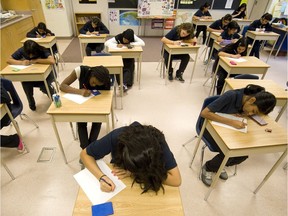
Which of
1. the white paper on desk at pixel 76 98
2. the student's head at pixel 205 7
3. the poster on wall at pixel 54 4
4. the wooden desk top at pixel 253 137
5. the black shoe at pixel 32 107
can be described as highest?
the student's head at pixel 205 7

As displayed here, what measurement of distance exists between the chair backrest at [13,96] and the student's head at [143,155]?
178cm

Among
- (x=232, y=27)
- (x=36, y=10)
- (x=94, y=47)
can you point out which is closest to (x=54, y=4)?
(x=36, y=10)

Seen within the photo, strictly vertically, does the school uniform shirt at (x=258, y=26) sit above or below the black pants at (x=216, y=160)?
above

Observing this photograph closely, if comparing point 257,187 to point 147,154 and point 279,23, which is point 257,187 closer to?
point 147,154

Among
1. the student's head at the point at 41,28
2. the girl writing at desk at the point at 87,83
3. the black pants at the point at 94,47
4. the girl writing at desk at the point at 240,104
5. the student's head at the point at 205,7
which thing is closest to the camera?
the girl writing at desk at the point at 240,104

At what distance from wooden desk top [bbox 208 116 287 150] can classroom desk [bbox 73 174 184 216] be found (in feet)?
2.16

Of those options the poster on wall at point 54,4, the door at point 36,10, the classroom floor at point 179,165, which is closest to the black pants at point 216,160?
the classroom floor at point 179,165

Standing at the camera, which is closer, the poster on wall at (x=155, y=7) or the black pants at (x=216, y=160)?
the black pants at (x=216, y=160)

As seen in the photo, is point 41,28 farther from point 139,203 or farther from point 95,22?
point 139,203

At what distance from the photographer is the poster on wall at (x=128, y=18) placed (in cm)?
Answer: 657

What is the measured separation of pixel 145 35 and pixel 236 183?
6.32 m

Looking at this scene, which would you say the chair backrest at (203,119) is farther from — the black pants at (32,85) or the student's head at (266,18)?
the student's head at (266,18)

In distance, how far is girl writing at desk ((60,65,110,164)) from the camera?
1.87 meters

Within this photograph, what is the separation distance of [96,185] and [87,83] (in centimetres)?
123
